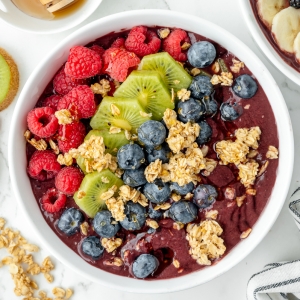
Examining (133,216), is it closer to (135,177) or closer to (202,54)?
(135,177)

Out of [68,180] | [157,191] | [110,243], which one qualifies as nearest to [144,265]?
[110,243]

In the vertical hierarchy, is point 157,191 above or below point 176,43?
below

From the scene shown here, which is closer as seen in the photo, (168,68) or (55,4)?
(168,68)

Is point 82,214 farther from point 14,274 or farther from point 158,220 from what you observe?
point 14,274

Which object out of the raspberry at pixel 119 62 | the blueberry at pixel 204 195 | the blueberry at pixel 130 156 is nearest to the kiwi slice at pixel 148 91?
the raspberry at pixel 119 62

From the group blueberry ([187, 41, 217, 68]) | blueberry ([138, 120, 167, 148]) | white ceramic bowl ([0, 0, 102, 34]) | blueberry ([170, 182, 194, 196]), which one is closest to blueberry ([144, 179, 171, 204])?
blueberry ([170, 182, 194, 196])

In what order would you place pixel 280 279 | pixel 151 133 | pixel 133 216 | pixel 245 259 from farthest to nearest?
1. pixel 245 259
2. pixel 280 279
3. pixel 133 216
4. pixel 151 133

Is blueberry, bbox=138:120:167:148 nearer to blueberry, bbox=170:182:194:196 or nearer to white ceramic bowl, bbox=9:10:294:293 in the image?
blueberry, bbox=170:182:194:196

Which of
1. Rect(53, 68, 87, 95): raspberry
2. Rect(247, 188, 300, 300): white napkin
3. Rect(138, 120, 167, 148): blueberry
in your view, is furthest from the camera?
Rect(247, 188, 300, 300): white napkin

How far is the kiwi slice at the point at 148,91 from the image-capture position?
1384 millimetres

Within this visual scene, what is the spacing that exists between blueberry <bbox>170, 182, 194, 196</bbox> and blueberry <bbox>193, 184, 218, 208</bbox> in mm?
23

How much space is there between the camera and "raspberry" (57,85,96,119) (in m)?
1.40

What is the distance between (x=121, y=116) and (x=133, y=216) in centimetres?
29

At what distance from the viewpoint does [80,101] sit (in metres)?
1.40
